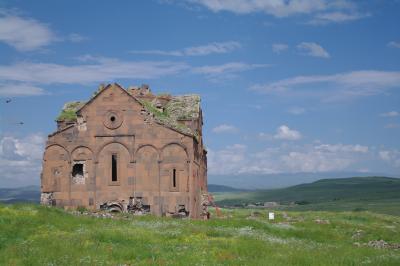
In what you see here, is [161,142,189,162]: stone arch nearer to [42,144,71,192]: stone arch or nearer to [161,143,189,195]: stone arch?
[161,143,189,195]: stone arch

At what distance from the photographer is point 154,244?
69.4 ft

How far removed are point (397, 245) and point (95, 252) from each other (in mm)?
17097

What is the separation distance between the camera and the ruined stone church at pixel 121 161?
37.6 m

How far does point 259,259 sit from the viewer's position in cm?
1805

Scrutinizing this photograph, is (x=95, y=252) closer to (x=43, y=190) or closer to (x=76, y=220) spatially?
(x=76, y=220)

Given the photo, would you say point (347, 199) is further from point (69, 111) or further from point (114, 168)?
point (114, 168)

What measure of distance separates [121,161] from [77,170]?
11.7 feet

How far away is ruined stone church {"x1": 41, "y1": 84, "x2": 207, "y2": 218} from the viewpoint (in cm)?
3756

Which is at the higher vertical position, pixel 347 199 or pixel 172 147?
pixel 172 147

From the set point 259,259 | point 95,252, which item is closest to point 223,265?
point 259,259

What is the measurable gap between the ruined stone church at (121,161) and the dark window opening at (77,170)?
4cm

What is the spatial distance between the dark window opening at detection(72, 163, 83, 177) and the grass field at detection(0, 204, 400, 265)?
8666mm

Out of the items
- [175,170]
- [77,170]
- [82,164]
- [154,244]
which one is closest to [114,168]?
[82,164]

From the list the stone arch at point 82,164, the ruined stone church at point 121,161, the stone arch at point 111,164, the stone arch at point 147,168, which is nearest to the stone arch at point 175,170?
the ruined stone church at point 121,161
